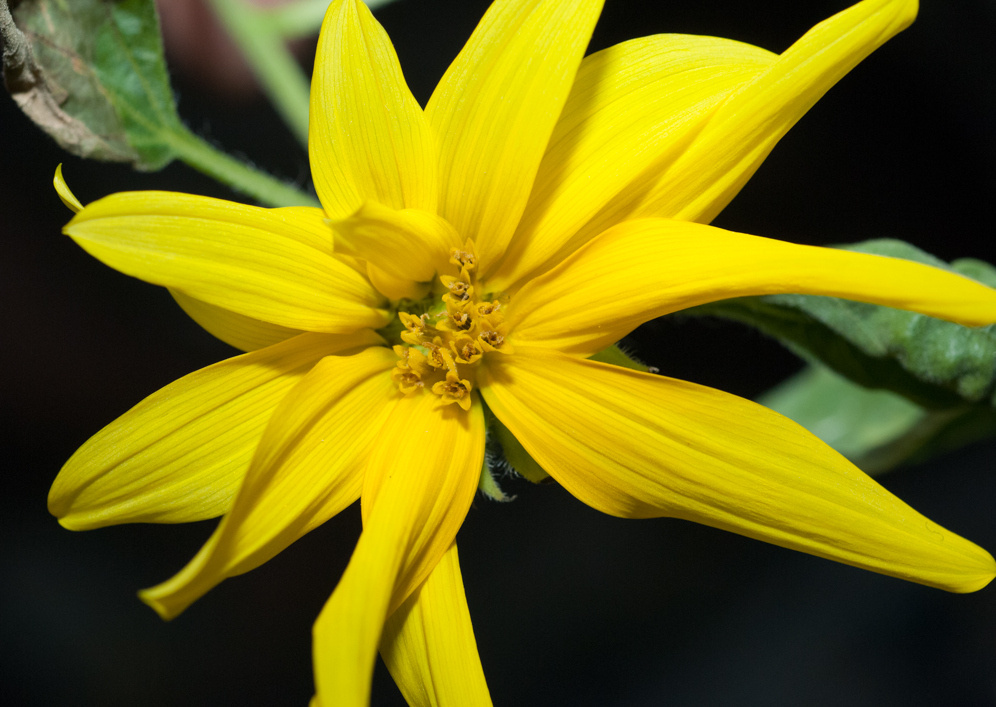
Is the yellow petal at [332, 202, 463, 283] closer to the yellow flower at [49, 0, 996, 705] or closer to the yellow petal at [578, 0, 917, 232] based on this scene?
the yellow flower at [49, 0, 996, 705]

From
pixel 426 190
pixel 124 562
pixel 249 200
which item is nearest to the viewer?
pixel 426 190

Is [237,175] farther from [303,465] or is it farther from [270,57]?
[303,465]

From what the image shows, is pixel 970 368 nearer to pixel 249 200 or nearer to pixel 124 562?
pixel 249 200

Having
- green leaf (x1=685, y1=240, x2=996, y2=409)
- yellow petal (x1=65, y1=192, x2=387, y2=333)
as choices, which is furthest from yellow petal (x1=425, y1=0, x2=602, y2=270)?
green leaf (x1=685, y1=240, x2=996, y2=409)

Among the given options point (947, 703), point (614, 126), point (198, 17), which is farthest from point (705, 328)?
point (198, 17)

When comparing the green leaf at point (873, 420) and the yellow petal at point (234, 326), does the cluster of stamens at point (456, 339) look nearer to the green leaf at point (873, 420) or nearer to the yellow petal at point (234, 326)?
the yellow petal at point (234, 326)

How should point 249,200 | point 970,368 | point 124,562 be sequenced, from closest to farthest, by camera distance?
point 970,368 → point 249,200 → point 124,562
